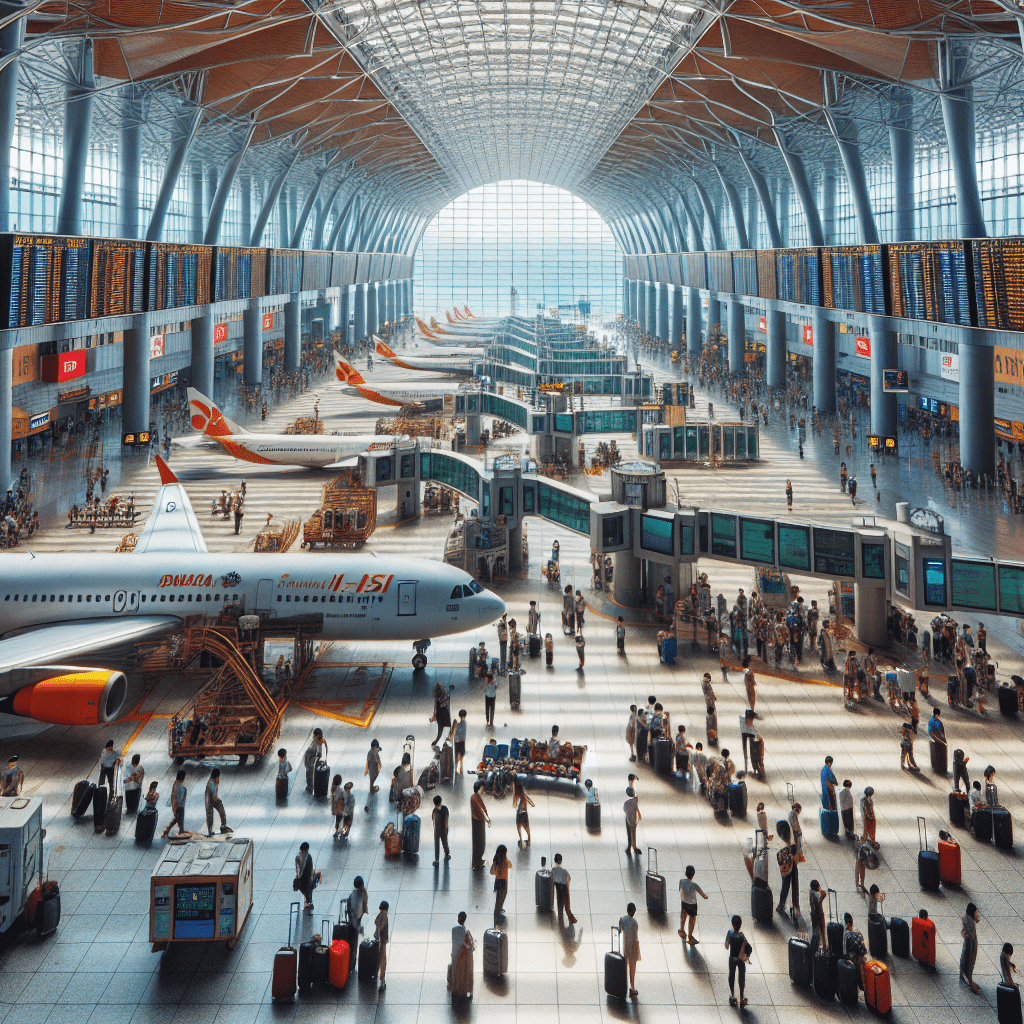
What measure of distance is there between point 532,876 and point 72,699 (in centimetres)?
1086

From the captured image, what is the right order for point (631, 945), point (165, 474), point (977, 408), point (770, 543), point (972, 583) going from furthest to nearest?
point (977, 408) < point (165, 474) < point (770, 543) < point (972, 583) < point (631, 945)

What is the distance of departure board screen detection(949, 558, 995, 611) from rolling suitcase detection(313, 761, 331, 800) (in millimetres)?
16955

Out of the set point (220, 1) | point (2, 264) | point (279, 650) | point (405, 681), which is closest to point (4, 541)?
point (2, 264)

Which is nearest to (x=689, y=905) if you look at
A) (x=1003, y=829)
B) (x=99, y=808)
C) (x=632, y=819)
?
(x=632, y=819)

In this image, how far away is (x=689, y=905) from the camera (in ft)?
48.1

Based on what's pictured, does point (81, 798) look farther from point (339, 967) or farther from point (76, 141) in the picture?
point (76, 141)

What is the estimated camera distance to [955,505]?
137 ft

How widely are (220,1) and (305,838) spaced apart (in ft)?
116

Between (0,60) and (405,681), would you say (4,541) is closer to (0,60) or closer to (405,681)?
(0,60)

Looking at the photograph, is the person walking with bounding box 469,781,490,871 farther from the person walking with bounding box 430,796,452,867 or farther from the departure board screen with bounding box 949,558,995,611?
the departure board screen with bounding box 949,558,995,611

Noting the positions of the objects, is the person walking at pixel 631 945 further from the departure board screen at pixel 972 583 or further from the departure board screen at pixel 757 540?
the departure board screen at pixel 757 540

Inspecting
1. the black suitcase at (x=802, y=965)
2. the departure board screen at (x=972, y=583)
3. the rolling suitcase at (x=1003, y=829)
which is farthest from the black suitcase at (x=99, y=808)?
the departure board screen at (x=972, y=583)

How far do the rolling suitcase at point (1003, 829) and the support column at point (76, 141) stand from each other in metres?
42.9

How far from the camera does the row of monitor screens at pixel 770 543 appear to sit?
27.3 m
